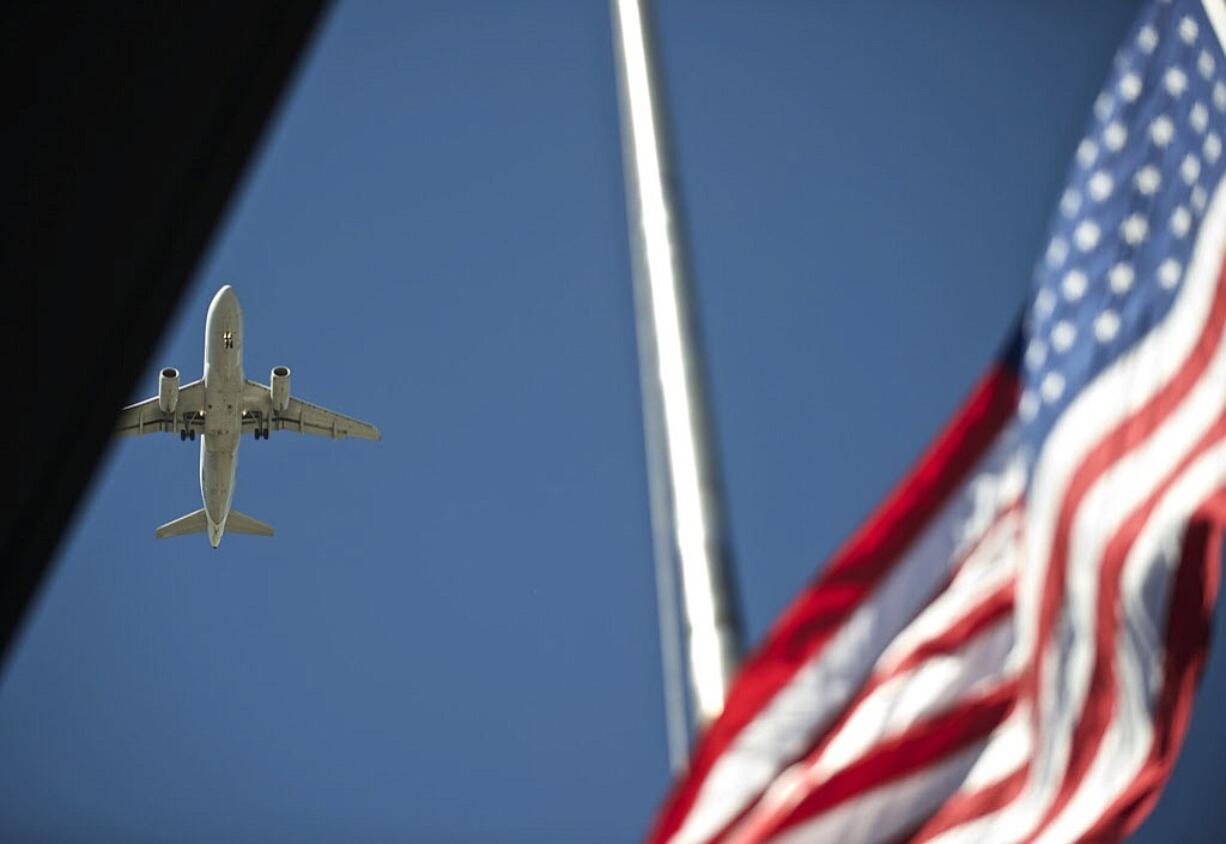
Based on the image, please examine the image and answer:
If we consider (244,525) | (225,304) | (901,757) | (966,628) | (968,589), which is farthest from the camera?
(244,525)

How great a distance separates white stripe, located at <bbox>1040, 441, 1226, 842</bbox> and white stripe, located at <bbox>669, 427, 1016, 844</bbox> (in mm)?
691

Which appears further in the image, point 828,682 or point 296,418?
point 296,418

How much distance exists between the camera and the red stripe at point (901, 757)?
206 inches

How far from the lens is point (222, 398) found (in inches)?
2019

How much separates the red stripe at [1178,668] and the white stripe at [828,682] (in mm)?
820

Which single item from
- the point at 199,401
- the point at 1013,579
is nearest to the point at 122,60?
the point at 1013,579

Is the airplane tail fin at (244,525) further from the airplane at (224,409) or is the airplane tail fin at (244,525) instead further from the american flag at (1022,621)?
Answer: the american flag at (1022,621)

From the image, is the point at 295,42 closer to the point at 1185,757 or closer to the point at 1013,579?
the point at 1013,579

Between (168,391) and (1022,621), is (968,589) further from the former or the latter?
(168,391)

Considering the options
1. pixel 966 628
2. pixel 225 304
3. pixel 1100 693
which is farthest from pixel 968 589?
pixel 225 304

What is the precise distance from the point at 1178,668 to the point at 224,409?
48.7 metres

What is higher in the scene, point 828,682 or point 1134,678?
point 1134,678

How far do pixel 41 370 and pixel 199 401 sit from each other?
4955 centimetres

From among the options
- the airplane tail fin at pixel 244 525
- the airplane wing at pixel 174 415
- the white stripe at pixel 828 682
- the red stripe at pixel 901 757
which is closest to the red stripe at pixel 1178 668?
the red stripe at pixel 901 757
